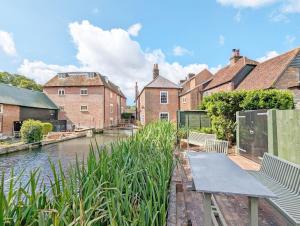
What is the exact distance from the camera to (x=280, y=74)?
49.8 ft

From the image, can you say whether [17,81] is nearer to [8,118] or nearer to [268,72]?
[8,118]

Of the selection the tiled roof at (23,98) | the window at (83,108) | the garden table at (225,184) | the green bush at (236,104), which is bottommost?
the garden table at (225,184)

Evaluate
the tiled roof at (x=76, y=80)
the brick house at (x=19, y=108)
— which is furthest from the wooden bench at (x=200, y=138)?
the tiled roof at (x=76, y=80)

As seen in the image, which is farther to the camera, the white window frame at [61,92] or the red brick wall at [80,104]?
the white window frame at [61,92]

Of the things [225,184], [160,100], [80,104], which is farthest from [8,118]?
[225,184]

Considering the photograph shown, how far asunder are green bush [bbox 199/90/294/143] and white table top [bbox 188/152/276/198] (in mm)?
6777

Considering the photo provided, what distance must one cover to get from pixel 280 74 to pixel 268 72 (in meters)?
1.89

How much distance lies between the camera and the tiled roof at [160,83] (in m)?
27.6

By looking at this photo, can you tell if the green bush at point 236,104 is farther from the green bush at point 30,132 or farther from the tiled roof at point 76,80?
the tiled roof at point 76,80

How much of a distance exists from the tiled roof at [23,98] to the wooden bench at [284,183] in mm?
23559

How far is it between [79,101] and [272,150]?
97.2 ft

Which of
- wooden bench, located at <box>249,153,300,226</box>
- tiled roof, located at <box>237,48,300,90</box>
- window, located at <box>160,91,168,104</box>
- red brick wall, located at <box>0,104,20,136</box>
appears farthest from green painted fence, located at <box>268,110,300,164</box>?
red brick wall, located at <box>0,104,20,136</box>

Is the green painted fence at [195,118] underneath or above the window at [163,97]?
underneath

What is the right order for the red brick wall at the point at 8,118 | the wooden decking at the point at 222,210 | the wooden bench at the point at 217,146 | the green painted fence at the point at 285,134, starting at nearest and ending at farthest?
the wooden decking at the point at 222,210
the green painted fence at the point at 285,134
the wooden bench at the point at 217,146
the red brick wall at the point at 8,118
